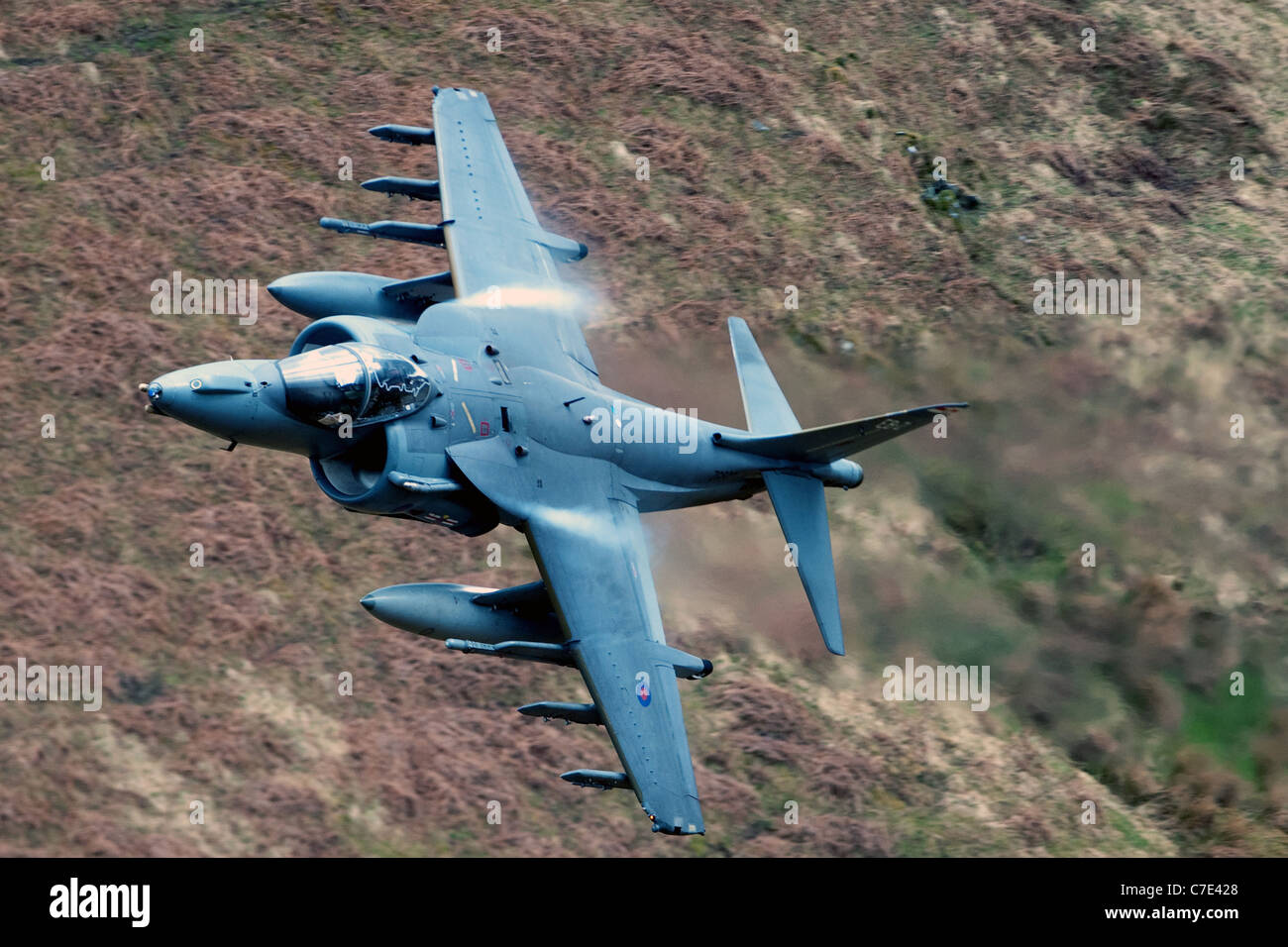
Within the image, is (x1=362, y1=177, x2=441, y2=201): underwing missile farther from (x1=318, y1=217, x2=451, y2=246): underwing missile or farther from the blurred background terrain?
the blurred background terrain

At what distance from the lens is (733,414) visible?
3488 centimetres

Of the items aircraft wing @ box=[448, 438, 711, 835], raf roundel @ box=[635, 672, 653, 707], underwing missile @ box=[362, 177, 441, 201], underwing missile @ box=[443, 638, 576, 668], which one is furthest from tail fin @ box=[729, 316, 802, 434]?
underwing missile @ box=[362, 177, 441, 201]

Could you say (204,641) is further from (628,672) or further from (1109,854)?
(1109,854)

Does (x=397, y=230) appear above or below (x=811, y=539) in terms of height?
above

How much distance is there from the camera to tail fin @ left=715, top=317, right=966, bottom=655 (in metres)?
28.3

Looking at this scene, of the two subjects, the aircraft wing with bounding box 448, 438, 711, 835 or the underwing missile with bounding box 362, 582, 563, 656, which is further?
the underwing missile with bounding box 362, 582, 563, 656

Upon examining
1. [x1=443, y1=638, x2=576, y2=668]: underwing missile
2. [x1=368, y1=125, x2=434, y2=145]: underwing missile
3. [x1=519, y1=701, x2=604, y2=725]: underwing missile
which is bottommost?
[x1=519, y1=701, x2=604, y2=725]: underwing missile

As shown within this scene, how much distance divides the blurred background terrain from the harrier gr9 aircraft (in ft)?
15.5

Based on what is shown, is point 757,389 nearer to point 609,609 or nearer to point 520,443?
point 520,443

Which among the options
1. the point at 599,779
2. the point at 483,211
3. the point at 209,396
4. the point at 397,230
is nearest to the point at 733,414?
the point at 483,211

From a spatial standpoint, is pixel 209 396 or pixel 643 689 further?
pixel 643 689

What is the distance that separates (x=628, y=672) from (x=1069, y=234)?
63.9 feet

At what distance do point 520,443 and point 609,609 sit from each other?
3.09 meters

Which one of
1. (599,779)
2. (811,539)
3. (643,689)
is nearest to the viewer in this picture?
(599,779)
